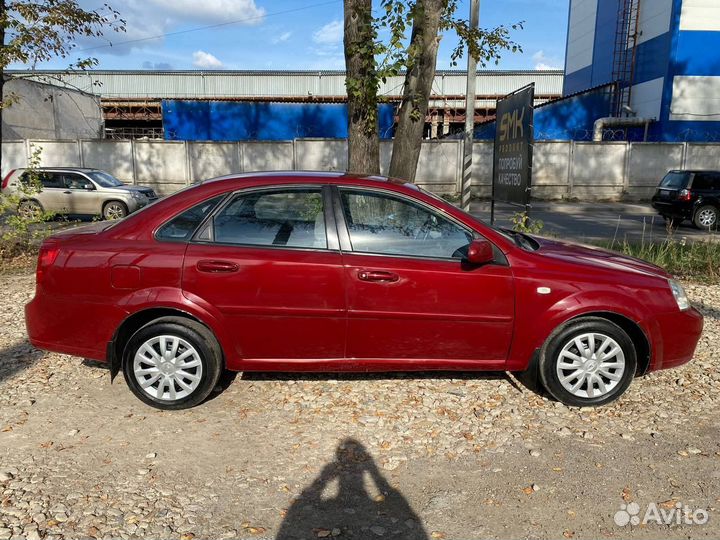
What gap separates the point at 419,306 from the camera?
12.2ft

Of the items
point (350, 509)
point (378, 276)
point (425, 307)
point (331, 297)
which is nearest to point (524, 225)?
point (425, 307)

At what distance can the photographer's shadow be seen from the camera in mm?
2646

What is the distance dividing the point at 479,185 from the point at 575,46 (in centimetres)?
1850

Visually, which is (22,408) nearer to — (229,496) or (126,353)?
(126,353)

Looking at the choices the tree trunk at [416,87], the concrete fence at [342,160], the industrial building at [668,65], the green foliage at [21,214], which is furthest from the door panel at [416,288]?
the industrial building at [668,65]

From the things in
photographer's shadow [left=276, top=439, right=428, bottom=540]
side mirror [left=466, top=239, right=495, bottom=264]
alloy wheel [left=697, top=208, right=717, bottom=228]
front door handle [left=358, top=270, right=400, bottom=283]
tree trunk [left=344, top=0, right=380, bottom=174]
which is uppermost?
tree trunk [left=344, top=0, right=380, bottom=174]

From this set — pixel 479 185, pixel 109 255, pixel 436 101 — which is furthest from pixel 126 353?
pixel 436 101

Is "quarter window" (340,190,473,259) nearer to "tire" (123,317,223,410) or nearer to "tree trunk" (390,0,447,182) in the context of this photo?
"tire" (123,317,223,410)

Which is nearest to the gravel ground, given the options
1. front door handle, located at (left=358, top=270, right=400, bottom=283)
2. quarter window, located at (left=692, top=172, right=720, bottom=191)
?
front door handle, located at (left=358, top=270, right=400, bottom=283)

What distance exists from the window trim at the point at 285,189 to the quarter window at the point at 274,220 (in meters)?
0.02

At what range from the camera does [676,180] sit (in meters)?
15.6

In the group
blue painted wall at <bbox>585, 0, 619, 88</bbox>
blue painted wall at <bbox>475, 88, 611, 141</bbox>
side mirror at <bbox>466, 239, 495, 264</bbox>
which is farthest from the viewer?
blue painted wall at <bbox>585, 0, 619, 88</bbox>

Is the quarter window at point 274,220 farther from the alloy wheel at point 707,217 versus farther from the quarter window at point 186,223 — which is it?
the alloy wheel at point 707,217

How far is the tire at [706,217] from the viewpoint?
15016mm
